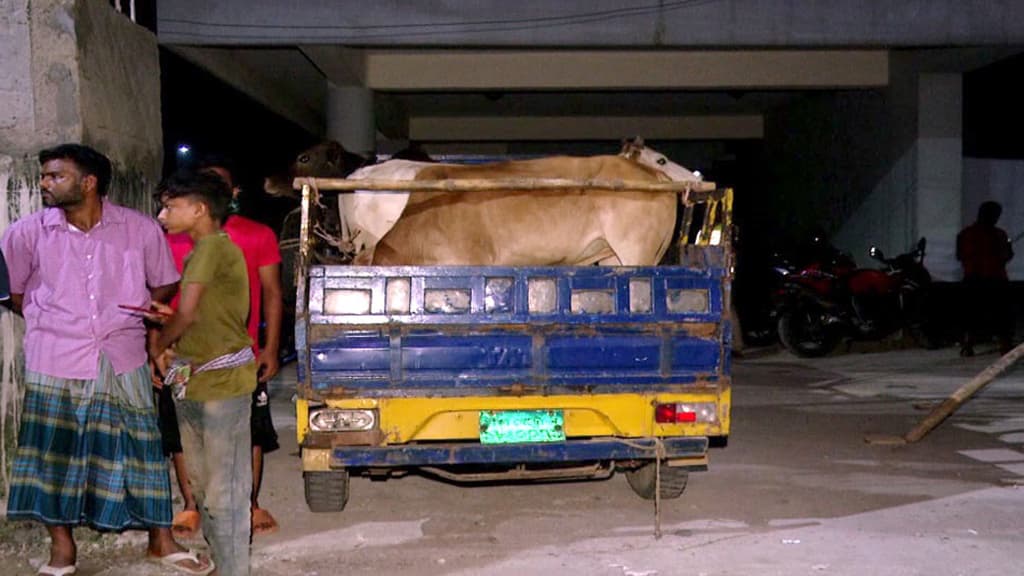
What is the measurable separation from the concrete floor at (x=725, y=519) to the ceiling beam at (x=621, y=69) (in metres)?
8.42

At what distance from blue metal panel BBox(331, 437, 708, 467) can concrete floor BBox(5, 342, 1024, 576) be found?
410 millimetres

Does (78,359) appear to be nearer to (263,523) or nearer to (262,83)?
(263,523)

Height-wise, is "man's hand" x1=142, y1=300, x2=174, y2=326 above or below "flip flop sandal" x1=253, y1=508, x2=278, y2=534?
above

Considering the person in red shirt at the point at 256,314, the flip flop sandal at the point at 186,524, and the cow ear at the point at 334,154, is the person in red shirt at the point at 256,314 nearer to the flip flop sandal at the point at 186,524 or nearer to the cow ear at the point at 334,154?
the flip flop sandal at the point at 186,524

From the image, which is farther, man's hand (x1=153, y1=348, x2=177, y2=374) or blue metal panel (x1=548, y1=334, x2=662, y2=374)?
blue metal panel (x1=548, y1=334, x2=662, y2=374)

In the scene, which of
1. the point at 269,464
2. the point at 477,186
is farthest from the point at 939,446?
the point at 269,464

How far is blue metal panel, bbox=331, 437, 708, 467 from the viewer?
199 inches

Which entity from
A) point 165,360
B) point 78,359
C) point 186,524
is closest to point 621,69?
point 186,524

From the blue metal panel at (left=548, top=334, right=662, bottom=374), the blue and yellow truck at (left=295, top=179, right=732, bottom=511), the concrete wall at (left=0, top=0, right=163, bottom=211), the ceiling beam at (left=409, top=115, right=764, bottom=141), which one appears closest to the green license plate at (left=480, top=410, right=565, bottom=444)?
the blue and yellow truck at (left=295, top=179, right=732, bottom=511)

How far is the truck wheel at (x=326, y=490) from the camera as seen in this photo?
18.0 feet

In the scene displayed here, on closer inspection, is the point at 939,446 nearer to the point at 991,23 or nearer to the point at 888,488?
the point at 888,488

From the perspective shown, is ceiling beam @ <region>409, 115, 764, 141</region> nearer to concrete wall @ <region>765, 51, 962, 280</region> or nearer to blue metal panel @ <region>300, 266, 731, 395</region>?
concrete wall @ <region>765, 51, 962, 280</region>

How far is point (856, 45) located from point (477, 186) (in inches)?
357

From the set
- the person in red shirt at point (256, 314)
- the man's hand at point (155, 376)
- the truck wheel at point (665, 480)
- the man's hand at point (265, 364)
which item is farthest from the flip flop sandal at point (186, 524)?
the truck wheel at point (665, 480)
